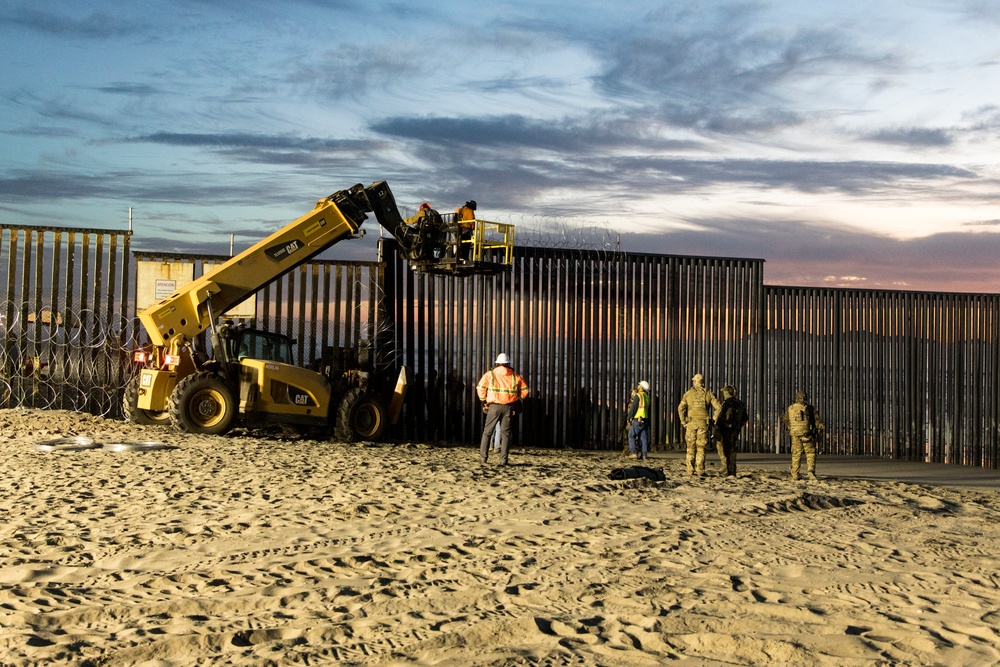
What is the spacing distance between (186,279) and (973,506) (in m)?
15.7

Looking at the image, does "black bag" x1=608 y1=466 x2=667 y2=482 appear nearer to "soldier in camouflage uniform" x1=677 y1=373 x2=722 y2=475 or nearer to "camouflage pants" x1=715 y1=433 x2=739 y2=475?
"soldier in camouflage uniform" x1=677 y1=373 x2=722 y2=475

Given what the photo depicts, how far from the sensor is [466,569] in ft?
28.3

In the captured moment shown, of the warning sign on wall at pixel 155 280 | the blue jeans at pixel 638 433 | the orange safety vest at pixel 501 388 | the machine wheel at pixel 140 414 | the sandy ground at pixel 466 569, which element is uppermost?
the warning sign on wall at pixel 155 280

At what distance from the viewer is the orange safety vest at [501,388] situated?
1614cm

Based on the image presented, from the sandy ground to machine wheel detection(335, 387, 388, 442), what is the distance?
435 centimetres

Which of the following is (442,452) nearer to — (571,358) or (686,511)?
(571,358)

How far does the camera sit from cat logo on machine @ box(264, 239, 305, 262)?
1944 centimetres

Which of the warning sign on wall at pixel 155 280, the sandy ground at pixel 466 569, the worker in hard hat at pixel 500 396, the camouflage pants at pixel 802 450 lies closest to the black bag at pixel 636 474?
the sandy ground at pixel 466 569

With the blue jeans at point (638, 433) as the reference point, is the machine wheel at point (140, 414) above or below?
above

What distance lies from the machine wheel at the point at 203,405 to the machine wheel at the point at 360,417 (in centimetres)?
205

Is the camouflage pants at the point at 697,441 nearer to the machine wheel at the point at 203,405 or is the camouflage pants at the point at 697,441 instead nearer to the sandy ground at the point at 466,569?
the sandy ground at the point at 466,569

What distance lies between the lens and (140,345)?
68.4 ft

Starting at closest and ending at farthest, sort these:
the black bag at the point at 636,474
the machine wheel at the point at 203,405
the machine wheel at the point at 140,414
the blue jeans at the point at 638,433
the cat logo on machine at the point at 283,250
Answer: the black bag at the point at 636,474, the machine wheel at the point at 203,405, the machine wheel at the point at 140,414, the cat logo on machine at the point at 283,250, the blue jeans at the point at 638,433

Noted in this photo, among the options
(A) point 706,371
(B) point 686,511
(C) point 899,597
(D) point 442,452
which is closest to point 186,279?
(D) point 442,452
